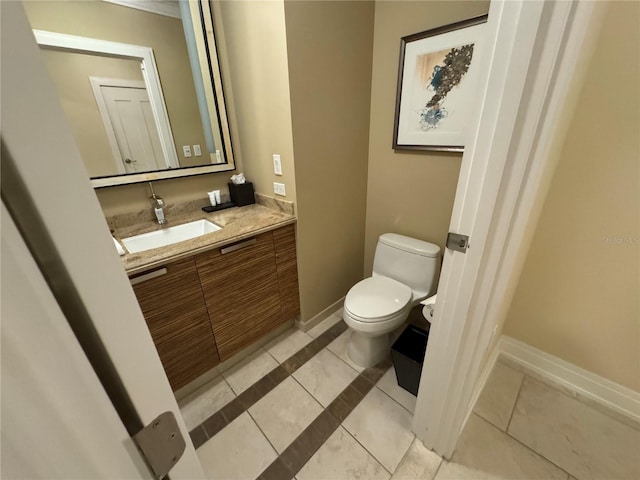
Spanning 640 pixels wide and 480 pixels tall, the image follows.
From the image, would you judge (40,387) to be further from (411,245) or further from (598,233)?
(598,233)

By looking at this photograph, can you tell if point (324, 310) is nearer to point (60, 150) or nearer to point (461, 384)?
point (461, 384)

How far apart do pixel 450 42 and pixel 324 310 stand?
180 centimetres

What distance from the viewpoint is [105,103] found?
1283mm

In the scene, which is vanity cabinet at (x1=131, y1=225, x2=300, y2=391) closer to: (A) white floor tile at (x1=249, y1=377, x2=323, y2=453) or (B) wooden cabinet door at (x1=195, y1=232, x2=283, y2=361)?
(B) wooden cabinet door at (x1=195, y1=232, x2=283, y2=361)

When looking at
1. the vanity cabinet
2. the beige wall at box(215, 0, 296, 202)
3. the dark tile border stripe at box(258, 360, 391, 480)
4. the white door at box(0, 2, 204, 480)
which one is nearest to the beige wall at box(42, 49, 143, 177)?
the beige wall at box(215, 0, 296, 202)

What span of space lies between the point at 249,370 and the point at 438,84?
198 centimetres

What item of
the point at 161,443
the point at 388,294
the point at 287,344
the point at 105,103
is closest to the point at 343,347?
the point at 287,344

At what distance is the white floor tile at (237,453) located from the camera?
1.12 metres

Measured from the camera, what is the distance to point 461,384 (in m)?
0.98

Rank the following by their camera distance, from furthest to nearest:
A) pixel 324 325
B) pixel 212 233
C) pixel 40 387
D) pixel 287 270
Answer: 1. pixel 324 325
2. pixel 287 270
3. pixel 212 233
4. pixel 40 387

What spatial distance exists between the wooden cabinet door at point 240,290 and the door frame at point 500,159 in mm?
948

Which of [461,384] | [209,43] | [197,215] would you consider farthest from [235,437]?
[209,43]

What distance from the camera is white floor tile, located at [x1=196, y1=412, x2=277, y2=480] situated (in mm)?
1124

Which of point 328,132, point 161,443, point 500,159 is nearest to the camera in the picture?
point 161,443
